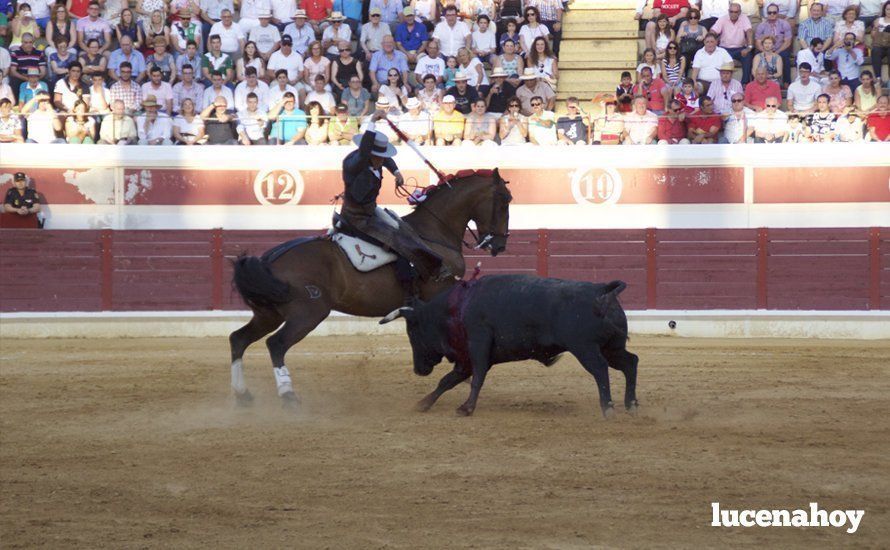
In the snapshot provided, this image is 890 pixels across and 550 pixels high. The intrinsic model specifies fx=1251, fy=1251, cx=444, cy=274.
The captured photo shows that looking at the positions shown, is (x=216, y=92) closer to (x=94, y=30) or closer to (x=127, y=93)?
(x=127, y=93)

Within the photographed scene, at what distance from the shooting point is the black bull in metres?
7.62

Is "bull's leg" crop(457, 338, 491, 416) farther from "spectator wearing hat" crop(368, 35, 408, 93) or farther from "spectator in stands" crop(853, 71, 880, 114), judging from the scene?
"spectator in stands" crop(853, 71, 880, 114)

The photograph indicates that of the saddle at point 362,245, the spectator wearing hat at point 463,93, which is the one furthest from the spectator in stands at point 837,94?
the saddle at point 362,245

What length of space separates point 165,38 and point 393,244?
9.69 meters

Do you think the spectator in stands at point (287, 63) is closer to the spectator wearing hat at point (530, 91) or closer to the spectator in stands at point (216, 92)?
the spectator in stands at point (216, 92)

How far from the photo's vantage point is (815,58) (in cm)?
1636

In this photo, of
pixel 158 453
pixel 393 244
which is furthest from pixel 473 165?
pixel 158 453

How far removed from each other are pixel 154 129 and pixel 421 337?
372 inches

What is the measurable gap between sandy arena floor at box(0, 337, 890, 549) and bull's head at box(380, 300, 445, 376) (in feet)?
1.21

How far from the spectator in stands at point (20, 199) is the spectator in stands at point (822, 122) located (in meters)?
10.1

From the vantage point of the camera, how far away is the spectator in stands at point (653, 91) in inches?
637

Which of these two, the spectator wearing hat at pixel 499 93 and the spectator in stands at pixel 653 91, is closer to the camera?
the spectator in stands at pixel 653 91

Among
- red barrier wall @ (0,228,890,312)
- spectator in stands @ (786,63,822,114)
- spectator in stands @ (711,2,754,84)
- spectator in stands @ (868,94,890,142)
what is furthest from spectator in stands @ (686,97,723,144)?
spectator in stands @ (868,94,890,142)

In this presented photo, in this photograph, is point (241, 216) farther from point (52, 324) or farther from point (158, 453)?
point (158, 453)
